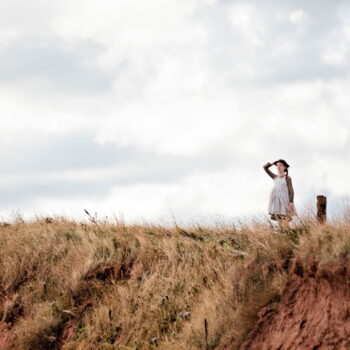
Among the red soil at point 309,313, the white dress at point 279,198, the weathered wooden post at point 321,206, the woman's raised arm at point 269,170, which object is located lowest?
the red soil at point 309,313

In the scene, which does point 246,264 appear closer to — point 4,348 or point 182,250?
point 182,250

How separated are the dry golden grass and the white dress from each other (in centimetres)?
130

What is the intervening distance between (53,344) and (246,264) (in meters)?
4.66

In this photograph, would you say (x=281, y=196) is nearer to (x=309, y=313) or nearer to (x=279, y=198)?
(x=279, y=198)

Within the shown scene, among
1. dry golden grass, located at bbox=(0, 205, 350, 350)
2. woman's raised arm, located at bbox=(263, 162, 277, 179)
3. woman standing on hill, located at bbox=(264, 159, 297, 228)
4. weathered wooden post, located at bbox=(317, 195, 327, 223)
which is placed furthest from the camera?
woman's raised arm, located at bbox=(263, 162, 277, 179)

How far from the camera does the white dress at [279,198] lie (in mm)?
15773

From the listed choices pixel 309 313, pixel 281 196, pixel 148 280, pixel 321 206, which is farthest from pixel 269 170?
pixel 309 313

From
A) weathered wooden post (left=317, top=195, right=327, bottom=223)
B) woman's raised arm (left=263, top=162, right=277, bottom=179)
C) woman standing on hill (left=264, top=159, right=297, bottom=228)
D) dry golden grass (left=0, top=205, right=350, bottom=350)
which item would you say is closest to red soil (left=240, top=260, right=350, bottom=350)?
dry golden grass (left=0, top=205, right=350, bottom=350)

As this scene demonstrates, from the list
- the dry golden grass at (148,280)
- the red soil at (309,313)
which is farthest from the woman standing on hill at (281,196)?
the red soil at (309,313)

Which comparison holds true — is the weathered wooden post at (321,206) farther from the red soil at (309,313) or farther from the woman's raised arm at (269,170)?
the red soil at (309,313)

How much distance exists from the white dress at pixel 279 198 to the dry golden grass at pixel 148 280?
4.27 feet

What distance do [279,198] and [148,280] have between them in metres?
4.70

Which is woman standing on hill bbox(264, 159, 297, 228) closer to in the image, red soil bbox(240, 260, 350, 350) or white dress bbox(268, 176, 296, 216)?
white dress bbox(268, 176, 296, 216)

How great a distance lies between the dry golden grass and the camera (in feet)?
34.8
